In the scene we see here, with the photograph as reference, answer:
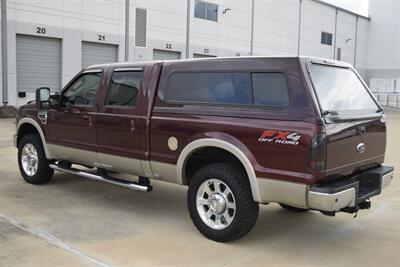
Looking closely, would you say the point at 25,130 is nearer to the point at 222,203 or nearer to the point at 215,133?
the point at 215,133

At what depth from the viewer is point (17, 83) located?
2394cm

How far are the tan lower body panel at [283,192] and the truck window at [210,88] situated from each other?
0.88 metres

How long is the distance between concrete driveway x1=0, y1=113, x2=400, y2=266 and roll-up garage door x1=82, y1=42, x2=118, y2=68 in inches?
806

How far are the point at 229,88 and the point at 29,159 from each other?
4106 millimetres

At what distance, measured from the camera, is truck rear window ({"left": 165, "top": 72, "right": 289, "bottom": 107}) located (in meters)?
4.79

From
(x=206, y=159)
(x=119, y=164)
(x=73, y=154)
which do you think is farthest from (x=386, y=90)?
(x=206, y=159)

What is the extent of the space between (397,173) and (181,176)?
225 inches

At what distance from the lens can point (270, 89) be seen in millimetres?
4828

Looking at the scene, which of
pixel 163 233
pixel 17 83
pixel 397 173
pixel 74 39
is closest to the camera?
pixel 163 233

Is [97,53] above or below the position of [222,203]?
above

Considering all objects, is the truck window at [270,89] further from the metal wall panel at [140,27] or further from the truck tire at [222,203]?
the metal wall panel at [140,27]

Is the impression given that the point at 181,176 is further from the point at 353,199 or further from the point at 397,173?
the point at 397,173

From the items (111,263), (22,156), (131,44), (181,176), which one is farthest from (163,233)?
(131,44)

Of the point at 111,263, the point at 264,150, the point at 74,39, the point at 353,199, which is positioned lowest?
the point at 111,263
